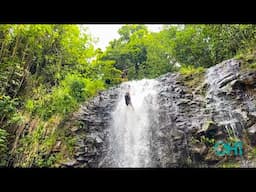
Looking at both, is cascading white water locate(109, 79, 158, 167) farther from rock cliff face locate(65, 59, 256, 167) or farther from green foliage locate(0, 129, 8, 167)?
green foliage locate(0, 129, 8, 167)

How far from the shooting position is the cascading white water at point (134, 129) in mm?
5316

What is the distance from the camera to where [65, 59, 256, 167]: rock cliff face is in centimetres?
478

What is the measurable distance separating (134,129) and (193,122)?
4.18 ft

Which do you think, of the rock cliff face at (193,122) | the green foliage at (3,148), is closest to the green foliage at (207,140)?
the rock cliff face at (193,122)

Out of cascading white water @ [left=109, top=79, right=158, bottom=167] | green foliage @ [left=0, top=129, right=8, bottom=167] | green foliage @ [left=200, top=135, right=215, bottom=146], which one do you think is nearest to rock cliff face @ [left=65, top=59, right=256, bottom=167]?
green foliage @ [left=200, top=135, right=215, bottom=146]

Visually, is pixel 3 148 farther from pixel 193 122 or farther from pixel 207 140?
pixel 207 140

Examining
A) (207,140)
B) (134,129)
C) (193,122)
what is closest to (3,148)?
(134,129)

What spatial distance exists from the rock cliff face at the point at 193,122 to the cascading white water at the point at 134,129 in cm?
10

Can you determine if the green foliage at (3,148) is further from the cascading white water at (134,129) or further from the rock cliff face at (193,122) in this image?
the cascading white water at (134,129)

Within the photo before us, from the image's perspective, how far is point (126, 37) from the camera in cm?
926

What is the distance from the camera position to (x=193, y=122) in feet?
16.8

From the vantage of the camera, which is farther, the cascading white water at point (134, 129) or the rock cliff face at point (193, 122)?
the cascading white water at point (134, 129)
